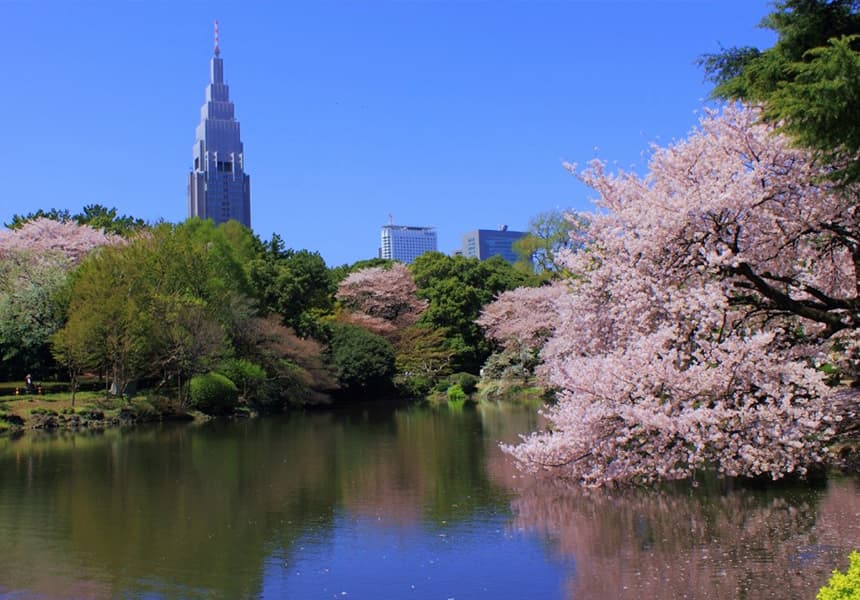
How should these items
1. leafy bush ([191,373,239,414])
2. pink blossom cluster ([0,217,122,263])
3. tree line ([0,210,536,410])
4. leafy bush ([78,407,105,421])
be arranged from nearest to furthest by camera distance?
1. leafy bush ([78,407,105,421])
2. tree line ([0,210,536,410])
3. leafy bush ([191,373,239,414])
4. pink blossom cluster ([0,217,122,263])

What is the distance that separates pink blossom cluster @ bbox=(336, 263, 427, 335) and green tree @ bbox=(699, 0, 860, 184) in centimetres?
3712

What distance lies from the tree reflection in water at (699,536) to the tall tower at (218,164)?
141006mm

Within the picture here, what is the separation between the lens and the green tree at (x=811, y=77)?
6699 millimetres

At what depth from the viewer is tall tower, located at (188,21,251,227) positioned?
148000 millimetres

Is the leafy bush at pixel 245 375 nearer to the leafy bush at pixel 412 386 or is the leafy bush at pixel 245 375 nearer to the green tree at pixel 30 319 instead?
the green tree at pixel 30 319

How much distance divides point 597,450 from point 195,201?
14701cm

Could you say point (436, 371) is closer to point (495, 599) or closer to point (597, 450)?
Answer: point (597, 450)

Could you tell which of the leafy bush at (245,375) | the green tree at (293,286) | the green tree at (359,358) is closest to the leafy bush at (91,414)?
the leafy bush at (245,375)

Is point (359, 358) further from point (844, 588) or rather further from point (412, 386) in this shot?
point (844, 588)

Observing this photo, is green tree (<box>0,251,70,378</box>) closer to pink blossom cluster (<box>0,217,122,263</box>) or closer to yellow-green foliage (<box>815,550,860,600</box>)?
pink blossom cluster (<box>0,217,122,263</box>)

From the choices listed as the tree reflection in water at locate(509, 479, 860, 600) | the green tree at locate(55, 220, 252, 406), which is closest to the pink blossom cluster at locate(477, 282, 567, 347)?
the green tree at locate(55, 220, 252, 406)

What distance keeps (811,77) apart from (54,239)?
1513 inches

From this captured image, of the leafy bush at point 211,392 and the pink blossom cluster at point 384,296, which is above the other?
the pink blossom cluster at point 384,296

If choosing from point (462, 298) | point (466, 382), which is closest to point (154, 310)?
point (466, 382)
